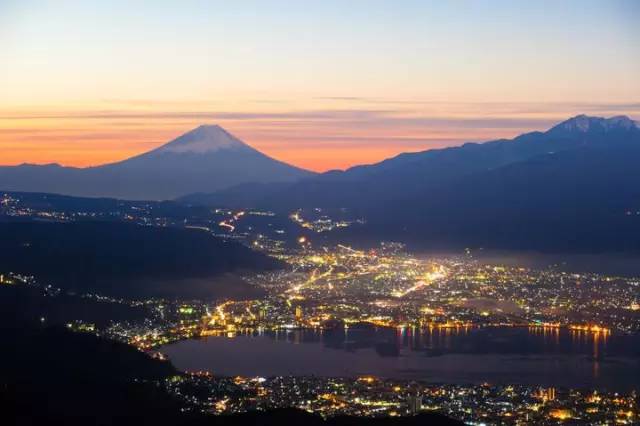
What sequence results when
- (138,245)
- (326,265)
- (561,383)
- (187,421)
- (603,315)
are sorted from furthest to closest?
1. (326,265)
2. (138,245)
3. (603,315)
4. (561,383)
5. (187,421)

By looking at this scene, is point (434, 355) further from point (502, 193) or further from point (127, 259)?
point (502, 193)

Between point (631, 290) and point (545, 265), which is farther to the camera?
point (545, 265)

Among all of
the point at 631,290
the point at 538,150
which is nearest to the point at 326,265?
the point at 631,290

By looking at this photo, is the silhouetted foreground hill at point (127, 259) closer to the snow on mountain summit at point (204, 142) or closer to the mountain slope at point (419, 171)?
the mountain slope at point (419, 171)

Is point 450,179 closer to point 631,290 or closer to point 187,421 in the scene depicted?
point 631,290

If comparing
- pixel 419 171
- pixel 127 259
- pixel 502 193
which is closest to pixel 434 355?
pixel 127 259

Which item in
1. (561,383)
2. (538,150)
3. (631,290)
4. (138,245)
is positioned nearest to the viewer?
(561,383)

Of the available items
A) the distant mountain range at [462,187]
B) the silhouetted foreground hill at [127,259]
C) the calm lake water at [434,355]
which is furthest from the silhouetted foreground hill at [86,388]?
the distant mountain range at [462,187]
